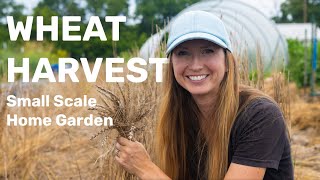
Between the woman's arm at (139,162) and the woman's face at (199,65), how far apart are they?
25 centimetres

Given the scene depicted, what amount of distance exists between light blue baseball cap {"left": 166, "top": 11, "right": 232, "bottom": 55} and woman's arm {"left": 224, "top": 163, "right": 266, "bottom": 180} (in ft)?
1.22

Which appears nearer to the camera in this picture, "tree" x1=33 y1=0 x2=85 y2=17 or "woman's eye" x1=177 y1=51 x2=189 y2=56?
"woman's eye" x1=177 y1=51 x2=189 y2=56

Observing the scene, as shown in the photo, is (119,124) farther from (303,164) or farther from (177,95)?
(303,164)

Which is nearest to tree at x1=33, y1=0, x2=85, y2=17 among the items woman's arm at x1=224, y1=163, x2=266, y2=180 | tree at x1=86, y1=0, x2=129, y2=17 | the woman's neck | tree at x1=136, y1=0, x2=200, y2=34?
tree at x1=86, y1=0, x2=129, y2=17

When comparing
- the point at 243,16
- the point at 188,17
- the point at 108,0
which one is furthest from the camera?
the point at 108,0

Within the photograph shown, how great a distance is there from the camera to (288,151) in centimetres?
174

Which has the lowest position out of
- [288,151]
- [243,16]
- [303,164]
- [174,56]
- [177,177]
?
[303,164]

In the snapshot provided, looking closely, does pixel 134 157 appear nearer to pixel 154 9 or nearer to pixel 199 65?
pixel 199 65

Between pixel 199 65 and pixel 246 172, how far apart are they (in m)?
0.36

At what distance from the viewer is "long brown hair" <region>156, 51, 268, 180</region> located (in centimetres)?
170

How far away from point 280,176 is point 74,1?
41.1 feet

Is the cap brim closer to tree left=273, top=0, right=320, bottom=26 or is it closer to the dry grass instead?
the dry grass

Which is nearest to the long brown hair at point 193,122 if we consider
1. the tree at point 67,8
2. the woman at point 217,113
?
the woman at point 217,113

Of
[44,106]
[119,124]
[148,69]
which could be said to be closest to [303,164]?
[148,69]
